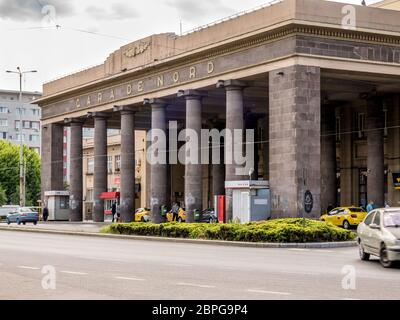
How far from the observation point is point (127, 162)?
66.6m

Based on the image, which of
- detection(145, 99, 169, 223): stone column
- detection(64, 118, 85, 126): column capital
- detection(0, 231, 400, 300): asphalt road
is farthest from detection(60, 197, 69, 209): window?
detection(0, 231, 400, 300): asphalt road

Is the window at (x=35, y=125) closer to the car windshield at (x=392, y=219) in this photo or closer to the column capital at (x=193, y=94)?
the column capital at (x=193, y=94)

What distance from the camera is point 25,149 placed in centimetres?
12431

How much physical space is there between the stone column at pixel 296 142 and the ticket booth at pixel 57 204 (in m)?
33.8

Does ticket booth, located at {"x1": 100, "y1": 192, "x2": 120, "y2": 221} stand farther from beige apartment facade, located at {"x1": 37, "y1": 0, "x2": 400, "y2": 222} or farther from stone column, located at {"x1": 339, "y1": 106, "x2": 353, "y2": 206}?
stone column, located at {"x1": 339, "y1": 106, "x2": 353, "y2": 206}

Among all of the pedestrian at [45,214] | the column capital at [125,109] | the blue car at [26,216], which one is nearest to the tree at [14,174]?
the pedestrian at [45,214]

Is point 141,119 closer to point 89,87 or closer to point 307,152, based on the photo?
point 89,87

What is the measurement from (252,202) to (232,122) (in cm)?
694

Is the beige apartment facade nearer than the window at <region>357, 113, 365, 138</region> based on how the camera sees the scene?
Yes

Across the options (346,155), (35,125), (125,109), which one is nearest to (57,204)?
(125,109)

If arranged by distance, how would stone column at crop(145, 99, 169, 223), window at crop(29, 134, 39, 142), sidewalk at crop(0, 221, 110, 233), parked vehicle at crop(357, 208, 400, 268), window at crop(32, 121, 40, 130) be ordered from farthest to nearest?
window at crop(32, 121, 40, 130)
window at crop(29, 134, 39, 142)
stone column at crop(145, 99, 169, 223)
sidewalk at crop(0, 221, 110, 233)
parked vehicle at crop(357, 208, 400, 268)

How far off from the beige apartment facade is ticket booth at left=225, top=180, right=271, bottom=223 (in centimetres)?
58

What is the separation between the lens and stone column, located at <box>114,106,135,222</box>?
65875 mm
